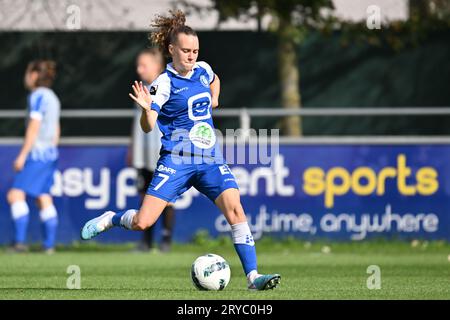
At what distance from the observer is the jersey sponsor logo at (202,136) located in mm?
9930

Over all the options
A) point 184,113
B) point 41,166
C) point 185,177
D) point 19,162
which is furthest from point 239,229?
point 41,166

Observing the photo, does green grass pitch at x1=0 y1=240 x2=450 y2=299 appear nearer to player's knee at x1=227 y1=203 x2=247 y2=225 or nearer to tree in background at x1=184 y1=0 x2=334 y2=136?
player's knee at x1=227 y1=203 x2=247 y2=225

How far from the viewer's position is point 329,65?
787 inches

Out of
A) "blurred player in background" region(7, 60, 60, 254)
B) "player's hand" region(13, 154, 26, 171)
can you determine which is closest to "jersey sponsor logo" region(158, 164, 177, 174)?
"player's hand" region(13, 154, 26, 171)

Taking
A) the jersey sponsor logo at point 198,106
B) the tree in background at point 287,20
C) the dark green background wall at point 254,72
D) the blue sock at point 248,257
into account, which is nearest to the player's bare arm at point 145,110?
the jersey sponsor logo at point 198,106

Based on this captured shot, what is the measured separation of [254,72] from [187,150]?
10.3 metres

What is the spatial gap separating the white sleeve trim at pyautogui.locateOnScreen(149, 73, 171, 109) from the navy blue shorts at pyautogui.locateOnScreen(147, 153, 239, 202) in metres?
0.43

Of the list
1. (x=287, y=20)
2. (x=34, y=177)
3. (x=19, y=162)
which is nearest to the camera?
(x=19, y=162)

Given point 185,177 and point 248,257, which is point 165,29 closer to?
point 185,177

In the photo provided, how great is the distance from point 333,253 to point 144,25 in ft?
17.7

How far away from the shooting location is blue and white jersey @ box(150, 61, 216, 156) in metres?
9.94

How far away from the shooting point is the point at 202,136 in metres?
9.93

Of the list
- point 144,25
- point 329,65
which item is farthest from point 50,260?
point 329,65
